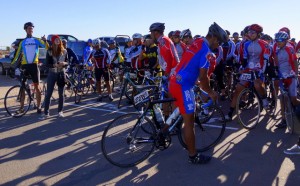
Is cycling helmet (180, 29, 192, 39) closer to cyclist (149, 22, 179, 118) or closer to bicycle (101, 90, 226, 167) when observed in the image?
cyclist (149, 22, 179, 118)

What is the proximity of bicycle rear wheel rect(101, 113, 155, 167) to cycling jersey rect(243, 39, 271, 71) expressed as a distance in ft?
11.5

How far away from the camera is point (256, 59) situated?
23.7 ft

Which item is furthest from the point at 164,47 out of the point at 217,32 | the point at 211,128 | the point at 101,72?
the point at 101,72

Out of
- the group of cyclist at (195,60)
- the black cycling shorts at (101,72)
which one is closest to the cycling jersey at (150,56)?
the group of cyclist at (195,60)

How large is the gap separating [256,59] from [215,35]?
10.1 feet

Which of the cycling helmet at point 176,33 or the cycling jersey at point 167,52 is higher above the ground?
the cycling helmet at point 176,33

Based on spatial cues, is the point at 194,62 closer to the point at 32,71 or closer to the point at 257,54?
the point at 257,54

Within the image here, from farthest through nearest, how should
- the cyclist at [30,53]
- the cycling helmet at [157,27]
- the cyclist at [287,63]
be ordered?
the cyclist at [30,53]
the cyclist at [287,63]
the cycling helmet at [157,27]

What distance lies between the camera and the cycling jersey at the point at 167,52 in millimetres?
6266

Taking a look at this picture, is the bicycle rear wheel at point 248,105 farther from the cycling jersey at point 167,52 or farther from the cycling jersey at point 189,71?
the cycling jersey at point 189,71

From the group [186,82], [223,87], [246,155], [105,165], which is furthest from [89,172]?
[223,87]

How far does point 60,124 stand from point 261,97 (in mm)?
4467

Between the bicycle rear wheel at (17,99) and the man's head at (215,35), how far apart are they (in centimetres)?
535

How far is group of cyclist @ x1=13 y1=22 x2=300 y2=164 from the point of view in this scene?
444 cm
